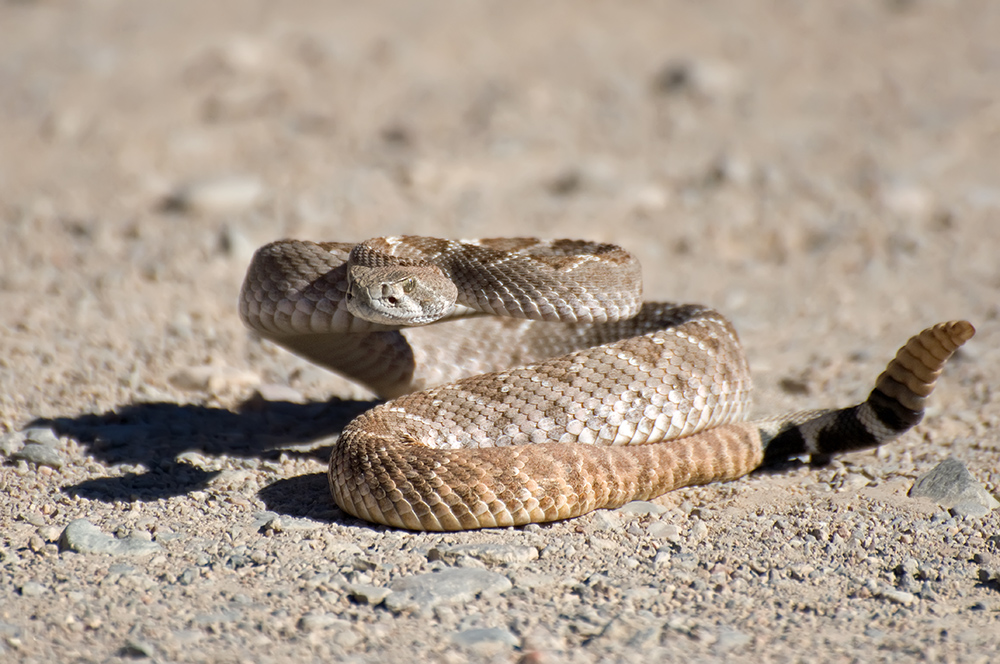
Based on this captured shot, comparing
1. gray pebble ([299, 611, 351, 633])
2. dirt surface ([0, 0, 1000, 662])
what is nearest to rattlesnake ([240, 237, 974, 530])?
dirt surface ([0, 0, 1000, 662])

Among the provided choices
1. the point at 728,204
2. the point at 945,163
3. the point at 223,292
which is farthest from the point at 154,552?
the point at 945,163

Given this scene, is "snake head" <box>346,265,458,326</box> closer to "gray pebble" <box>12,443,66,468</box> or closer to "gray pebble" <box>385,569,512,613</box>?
"gray pebble" <box>385,569,512,613</box>

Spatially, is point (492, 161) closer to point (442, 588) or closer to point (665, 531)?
point (665, 531)

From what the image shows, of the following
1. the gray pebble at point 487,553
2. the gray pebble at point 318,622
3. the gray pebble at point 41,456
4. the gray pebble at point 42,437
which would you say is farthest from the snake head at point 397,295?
the gray pebble at point 42,437

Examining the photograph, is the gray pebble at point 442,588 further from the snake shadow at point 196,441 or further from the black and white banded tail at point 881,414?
the black and white banded tail at point 881,414

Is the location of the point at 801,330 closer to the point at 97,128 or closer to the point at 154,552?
the point at 154,552

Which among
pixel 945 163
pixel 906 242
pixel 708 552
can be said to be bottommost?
pixel 708 552
